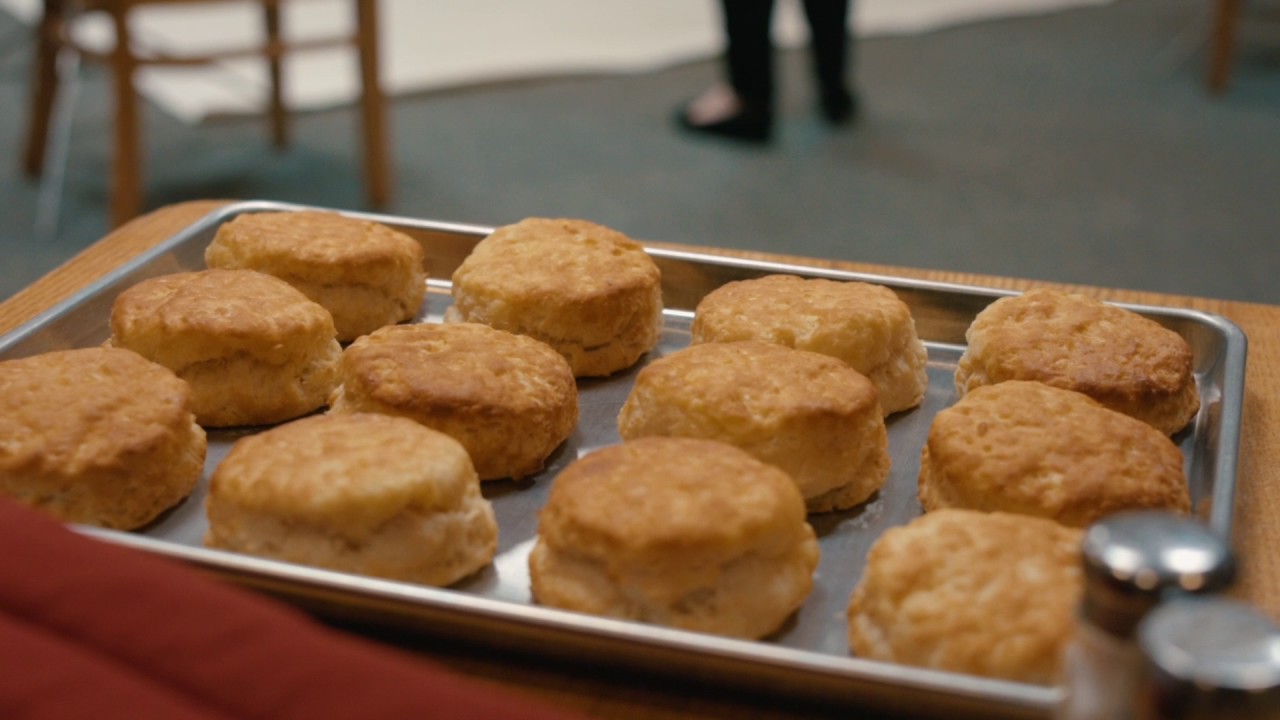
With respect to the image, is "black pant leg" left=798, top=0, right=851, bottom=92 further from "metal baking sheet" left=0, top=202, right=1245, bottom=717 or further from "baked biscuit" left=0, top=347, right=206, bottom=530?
"baked biscuit" left=0, top=347, right=206, bottom=530

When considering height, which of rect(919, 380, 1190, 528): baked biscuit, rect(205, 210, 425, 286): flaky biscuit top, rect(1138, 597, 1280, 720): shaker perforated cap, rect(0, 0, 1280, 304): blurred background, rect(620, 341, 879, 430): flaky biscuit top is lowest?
rect(0, 0, 1280, 304): blurred background

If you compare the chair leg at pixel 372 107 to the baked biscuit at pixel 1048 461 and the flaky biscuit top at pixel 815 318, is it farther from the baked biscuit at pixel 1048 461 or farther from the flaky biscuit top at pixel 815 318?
the baked biscuit at pixel 1048 461

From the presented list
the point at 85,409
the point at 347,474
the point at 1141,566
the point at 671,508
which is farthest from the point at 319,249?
the point at 1141,566

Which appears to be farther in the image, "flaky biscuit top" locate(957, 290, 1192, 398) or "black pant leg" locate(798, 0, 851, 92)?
"black pant leg" locate(798, 0, 851, 92)

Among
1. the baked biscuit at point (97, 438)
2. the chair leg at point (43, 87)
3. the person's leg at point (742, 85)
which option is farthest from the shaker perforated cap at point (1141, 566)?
the person's leg at point (742, 85)

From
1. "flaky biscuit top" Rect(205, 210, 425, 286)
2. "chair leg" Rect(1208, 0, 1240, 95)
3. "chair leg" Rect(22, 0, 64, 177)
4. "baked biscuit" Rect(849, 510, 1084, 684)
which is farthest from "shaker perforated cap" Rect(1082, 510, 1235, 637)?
"chair leg" Rect(1208, 0, 1240, 95)

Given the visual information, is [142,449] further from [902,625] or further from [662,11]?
[662,11]

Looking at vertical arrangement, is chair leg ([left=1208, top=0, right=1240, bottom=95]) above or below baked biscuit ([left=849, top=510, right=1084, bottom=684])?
above
